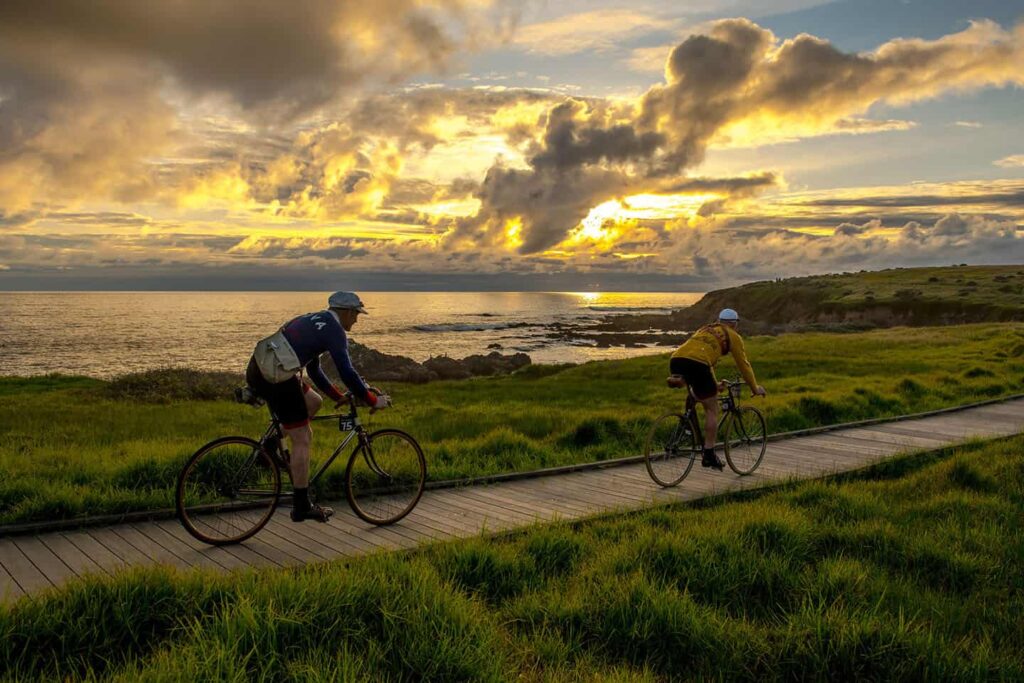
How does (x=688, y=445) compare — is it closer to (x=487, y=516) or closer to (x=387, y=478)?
(x=487, y=516)

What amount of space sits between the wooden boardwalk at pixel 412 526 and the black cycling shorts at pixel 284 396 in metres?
1.29

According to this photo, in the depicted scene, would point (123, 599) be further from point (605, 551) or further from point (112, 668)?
point (605, 551)

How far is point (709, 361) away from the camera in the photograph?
1082cm

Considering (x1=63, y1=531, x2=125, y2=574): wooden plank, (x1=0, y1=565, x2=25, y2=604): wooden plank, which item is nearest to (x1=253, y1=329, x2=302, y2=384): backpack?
(x1=63, y1=531, x2=125, y2=574): wooden plank

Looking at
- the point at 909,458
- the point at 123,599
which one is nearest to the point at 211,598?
the point at 123,599

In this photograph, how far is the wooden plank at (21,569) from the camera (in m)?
6.16

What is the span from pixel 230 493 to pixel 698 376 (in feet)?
22.0

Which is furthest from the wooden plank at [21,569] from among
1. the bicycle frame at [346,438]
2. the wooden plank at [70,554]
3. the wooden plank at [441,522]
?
the wooden plank at [441,522]

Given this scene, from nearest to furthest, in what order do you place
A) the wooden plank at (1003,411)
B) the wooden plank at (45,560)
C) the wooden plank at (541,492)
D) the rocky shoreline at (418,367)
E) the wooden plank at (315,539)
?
1. the wooden plank at (45,560)
2. the wooden plank at (315,539)
3. the wooden plank at (541,492)
4. the wooden plank at (1003,411)
5. the rocky shoreline at (418,367)

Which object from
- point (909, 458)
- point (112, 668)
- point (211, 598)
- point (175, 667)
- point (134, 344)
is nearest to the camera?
point (175, 667)

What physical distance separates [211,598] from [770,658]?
427cm

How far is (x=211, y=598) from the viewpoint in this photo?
18.4ft

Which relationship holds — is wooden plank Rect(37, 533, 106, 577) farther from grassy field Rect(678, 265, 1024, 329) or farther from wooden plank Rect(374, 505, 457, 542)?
grassy field Rect(678, 265, 1024, 329)

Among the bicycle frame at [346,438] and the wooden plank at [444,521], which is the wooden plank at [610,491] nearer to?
the wooden plank at [444,521]
